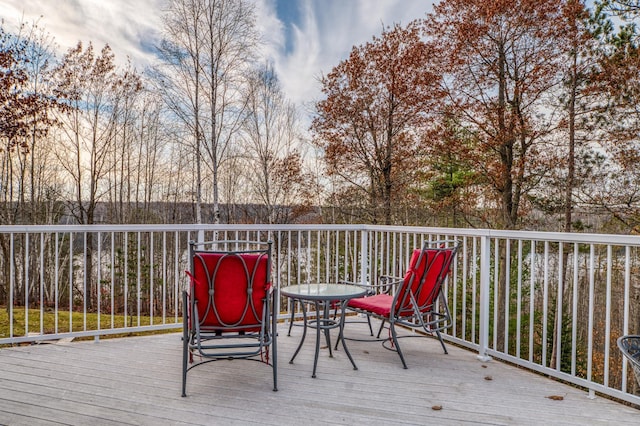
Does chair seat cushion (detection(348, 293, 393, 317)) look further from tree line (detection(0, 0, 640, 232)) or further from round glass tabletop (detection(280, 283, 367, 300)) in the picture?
tree line (detection(0, 0, 640, 232))

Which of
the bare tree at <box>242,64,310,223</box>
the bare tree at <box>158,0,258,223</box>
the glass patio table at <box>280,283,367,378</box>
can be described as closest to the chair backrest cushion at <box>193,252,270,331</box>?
the glass patio table at <box>280,283,367,378</box>

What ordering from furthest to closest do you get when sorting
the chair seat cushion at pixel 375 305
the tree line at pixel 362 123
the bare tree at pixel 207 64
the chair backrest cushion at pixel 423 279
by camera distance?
the bare tree at pixel 207 64 → the tree line at pixel 362 123 → the chair seat cushion at pixel 375 305 → the chair backrest cushion at pixel 423 279

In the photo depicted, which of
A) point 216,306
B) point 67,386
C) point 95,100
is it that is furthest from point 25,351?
point 95,100

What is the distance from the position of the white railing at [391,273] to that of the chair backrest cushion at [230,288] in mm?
1209

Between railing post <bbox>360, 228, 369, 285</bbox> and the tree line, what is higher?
the tree line

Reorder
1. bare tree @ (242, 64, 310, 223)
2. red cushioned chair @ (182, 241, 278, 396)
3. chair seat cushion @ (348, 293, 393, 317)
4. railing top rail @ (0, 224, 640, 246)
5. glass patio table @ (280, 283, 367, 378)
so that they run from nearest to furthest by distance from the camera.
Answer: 1. railing top rail @ (0, 224, 640, 246)
2. red cushioned chair @ (182, 241, 278, 396)
3. glass patio table @ (280, 283, 367, 378)
4. chair seat cushion @ (348, 293, 393, 317)
5. bare tree @ (242, 64, 310, 223)

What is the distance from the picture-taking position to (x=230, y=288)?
→ 276 centimetres

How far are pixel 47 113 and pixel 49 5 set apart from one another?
9.12ft

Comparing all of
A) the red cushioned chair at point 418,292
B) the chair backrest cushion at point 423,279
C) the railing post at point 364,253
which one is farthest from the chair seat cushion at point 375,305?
the railing post at point 364,253

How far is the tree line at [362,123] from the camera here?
9664mm

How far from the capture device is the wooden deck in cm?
239

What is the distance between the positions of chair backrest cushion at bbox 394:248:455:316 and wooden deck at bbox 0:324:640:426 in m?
0.50

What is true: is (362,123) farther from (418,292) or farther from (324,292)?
(324,292)

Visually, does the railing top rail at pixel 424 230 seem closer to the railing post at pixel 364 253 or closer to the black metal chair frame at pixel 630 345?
the railing post at pixel 364 253
